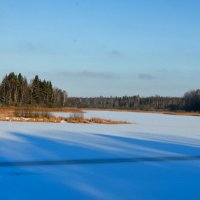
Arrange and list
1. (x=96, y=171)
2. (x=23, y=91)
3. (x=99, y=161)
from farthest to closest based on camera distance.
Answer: (x=23, y=91), (x=99, y=161), (x=96, y=171)

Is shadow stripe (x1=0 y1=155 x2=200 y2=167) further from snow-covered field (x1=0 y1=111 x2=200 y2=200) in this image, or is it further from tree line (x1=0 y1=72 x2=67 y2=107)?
tree line (x1=0 y1=72 x2=67 y2=107)

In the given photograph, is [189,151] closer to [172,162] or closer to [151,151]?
[151,151]

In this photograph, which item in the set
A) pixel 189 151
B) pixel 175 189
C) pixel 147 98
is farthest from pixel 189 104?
pixel 175 189

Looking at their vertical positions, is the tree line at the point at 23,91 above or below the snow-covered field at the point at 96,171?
above

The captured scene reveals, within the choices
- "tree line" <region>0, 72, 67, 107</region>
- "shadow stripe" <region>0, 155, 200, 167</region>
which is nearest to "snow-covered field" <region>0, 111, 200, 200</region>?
"shadow stripe" <region>0, 155, 200, 167</region>

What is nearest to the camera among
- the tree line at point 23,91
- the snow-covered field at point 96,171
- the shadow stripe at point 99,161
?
the snow-covered field at point 96,171

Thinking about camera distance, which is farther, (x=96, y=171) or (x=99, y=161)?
(x=99, y=161)

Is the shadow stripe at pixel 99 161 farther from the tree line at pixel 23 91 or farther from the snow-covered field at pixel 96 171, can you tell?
the tree line at pixel 23 91

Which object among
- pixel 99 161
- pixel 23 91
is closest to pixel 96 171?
pixel 99 161

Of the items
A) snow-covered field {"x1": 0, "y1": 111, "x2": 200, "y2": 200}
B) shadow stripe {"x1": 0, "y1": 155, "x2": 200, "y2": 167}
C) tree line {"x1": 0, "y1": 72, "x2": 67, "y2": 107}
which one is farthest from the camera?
tree line {"x1": 0, "y1": 72, "x2": 67, "y2": 107}

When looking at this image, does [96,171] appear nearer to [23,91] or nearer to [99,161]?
[99,161]

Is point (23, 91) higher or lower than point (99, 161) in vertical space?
higher

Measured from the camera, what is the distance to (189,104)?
96562 millimetres

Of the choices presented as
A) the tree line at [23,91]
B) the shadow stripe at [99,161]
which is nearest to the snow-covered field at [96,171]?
the shadow stripe at [99,161]
